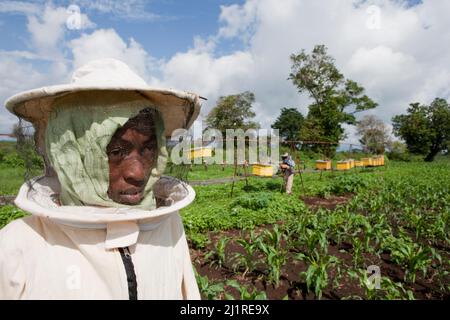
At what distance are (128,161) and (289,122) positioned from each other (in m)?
62.4

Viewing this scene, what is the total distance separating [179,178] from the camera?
178cm

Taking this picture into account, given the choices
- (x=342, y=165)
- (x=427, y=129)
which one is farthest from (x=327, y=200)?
(x=427, y=129)

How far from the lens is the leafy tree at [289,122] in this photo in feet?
201

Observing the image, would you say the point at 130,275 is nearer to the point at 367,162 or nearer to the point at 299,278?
the point at 299,278

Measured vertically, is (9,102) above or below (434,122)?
below

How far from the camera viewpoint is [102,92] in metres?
1.24

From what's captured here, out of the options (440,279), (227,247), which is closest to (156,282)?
(227,247)

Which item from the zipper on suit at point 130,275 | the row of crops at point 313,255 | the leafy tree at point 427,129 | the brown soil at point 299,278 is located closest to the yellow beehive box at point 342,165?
the row of crops at point 313,255

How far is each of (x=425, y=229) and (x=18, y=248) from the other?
7.56 m

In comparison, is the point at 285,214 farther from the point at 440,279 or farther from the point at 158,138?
the point at 158,138

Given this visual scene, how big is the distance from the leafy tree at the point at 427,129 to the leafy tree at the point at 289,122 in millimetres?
18461

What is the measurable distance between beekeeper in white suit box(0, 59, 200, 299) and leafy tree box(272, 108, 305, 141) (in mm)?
60752

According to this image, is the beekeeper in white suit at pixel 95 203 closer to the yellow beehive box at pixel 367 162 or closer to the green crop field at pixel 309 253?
the green crop field at pixel 309 253
